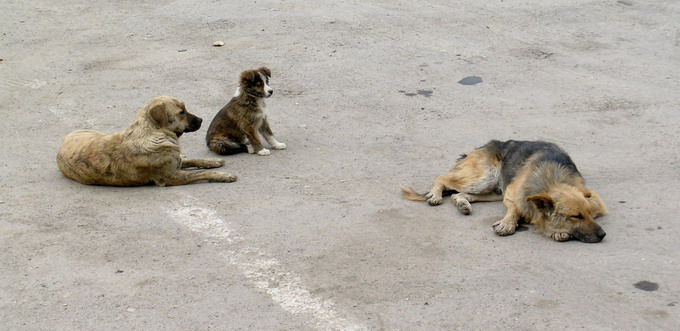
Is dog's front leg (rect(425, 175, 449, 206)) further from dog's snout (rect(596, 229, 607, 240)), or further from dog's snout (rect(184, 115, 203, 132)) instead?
dog's snout (rect(184, 115, 203, 132))

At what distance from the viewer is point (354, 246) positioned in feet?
25.6

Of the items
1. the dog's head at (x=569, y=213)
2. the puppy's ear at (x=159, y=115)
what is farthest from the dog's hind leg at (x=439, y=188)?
the puppy's ear at (x=159, y=115)

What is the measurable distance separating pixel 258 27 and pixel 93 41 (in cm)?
290

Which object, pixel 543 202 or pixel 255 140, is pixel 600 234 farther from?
pixel 255 140

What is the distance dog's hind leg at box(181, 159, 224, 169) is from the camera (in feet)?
33.5

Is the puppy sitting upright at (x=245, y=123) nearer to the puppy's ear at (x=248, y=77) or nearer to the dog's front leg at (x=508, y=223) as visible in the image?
the puppy's ear at (x=248, y=77)

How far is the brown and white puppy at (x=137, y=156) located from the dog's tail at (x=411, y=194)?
2.01m

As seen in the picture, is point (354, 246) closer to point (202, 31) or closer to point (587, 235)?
point (587, 235)

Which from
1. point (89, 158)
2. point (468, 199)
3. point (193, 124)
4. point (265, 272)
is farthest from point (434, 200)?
point (89, 158)

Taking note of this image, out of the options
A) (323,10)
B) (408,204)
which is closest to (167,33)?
(323,10)

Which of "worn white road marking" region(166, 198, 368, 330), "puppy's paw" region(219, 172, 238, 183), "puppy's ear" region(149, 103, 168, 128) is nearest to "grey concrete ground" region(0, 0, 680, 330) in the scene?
"worn white road marking" region(166, 198, 368, 330)

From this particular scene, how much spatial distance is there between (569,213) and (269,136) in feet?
14.1

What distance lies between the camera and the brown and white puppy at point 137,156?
9.57 metres

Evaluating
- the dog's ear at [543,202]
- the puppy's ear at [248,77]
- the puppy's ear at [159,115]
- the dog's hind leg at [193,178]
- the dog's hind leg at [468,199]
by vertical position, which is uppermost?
the puppy's ear at [248,77]
